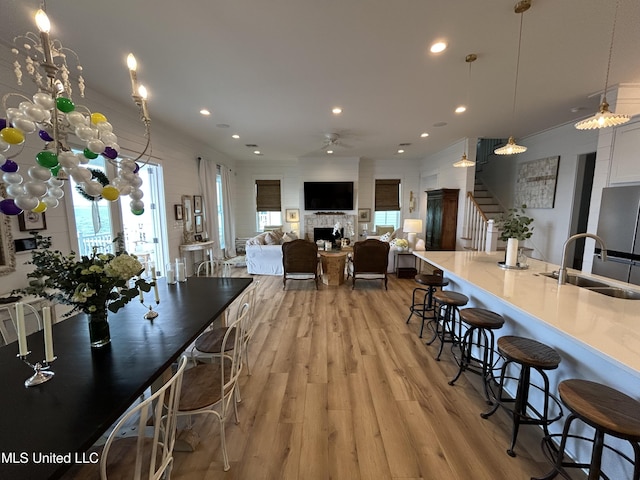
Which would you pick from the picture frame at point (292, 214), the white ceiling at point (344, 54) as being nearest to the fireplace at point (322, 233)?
the picture frame at point (292, 214)

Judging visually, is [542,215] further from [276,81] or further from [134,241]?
[134,241]

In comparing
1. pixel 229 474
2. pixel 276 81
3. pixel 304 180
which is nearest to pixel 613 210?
pixel 276 81

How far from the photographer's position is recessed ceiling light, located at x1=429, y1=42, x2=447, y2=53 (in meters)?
2.40

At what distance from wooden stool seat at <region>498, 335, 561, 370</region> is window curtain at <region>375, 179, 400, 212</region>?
7.31 m

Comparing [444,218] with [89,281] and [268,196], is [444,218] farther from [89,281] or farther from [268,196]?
[89,281]

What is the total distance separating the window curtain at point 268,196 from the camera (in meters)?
8.98

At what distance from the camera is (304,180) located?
26.7 ft

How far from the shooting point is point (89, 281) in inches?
53.1

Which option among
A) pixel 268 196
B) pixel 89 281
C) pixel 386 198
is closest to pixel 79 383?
pixel 89 281

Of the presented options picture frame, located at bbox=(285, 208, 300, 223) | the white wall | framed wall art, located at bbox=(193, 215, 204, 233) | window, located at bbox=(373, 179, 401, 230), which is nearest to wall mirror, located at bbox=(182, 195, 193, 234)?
framed wall art, located at bbox=(193, 215, 204, 233)

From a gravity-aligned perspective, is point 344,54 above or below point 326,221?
above

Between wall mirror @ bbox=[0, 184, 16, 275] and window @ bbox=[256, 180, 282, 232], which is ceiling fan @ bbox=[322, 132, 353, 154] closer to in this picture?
window @ bbox=[256, 180, 282, 232]

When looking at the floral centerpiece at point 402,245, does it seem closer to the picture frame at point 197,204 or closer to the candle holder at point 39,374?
the picture frame at point 197,204

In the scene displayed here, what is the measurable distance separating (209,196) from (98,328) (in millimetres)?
5398
